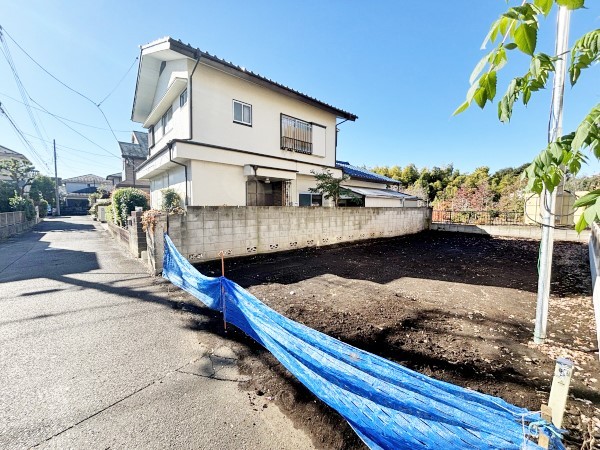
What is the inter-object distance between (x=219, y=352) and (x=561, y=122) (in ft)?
16.5

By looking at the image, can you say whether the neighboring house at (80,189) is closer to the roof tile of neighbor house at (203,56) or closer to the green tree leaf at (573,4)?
the roof tile of neighbor house at (203,56)

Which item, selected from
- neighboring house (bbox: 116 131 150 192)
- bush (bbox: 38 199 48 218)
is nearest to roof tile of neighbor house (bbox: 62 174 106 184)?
bush (bbox: 38 199 48 218)

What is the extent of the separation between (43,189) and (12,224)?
23.8 meters

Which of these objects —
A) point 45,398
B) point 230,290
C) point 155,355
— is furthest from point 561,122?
point 45,398

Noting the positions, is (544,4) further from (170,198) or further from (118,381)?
(170,198)

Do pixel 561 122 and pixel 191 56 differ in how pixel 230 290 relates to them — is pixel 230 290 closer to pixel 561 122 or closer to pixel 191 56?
pixel 561 122

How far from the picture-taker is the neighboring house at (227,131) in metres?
8.61

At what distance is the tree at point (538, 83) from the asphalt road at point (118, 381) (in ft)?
7.59

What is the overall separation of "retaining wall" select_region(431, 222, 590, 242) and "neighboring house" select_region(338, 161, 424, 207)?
271 cm

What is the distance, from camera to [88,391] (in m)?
2.51

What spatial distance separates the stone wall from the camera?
13406 mm

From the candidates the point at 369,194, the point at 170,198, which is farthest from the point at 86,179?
the point at 369,194

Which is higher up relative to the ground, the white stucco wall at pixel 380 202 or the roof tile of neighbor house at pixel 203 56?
the roof tile of neighbor house at pixel 203 56

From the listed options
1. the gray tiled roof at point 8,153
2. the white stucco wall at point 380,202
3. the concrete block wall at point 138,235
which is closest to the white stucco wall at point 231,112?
the concrete block wall at point 138,235
